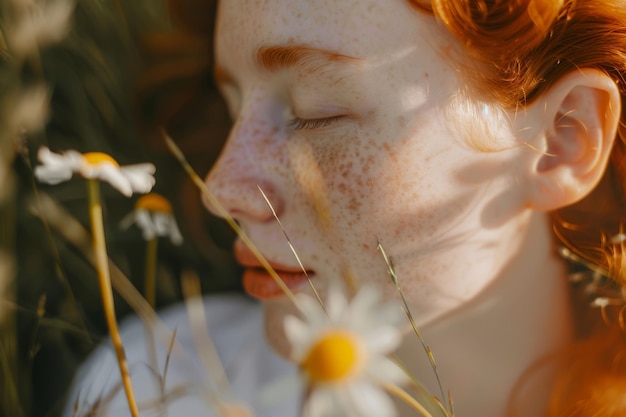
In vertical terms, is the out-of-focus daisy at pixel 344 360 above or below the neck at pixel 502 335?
above

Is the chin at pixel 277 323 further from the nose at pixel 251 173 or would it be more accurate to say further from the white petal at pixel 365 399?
the white petal at pixel 365 399

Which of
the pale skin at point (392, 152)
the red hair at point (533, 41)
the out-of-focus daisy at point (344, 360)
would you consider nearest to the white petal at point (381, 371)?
the out-of-focus daisy at point (344, 360)

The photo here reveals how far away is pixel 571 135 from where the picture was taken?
0.76 m

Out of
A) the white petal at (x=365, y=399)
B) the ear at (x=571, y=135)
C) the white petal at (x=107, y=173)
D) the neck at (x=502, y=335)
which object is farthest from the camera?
the neck at (x=502, y=335)

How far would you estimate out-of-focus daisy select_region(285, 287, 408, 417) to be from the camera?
20.0 inches

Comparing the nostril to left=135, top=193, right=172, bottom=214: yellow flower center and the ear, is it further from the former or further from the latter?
the ear

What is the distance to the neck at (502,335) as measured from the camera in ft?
2.74

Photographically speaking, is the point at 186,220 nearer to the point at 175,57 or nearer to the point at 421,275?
the point at 175,57

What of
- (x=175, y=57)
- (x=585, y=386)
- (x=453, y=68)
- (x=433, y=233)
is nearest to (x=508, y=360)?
(x=585, y=386)

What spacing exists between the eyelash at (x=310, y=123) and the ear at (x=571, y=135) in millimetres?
222

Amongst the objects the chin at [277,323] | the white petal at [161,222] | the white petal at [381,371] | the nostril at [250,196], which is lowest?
the chin at [277,323]

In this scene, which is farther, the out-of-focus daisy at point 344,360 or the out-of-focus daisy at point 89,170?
the out-of-focus daisy at point 89,170

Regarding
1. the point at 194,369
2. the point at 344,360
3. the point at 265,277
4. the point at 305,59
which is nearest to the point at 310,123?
the point at 305,59

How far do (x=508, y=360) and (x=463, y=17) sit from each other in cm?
44
